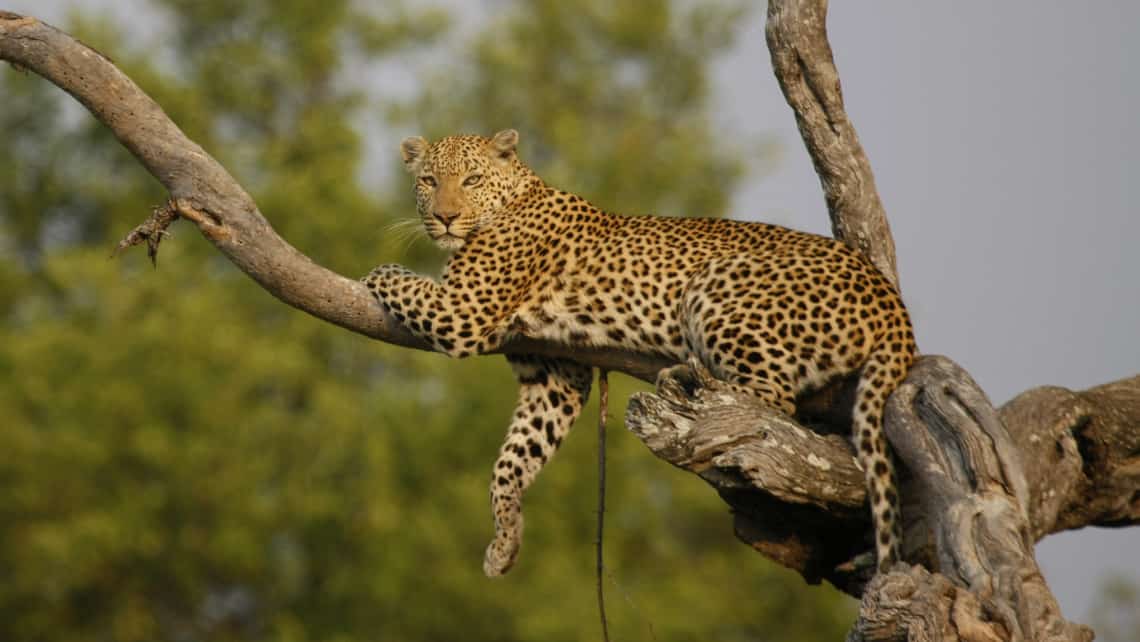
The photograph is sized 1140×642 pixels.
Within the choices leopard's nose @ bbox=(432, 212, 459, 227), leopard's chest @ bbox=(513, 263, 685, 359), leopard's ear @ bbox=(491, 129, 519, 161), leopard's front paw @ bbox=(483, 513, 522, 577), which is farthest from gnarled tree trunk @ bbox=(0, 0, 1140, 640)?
leopard's ear @ bbox=(491, 129, 519, 161)

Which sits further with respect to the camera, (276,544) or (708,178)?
(708,178)

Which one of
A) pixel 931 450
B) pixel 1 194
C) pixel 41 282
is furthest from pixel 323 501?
pixel 931 450

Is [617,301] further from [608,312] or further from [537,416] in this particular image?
[537,416]

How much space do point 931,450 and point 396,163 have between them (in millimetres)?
33829

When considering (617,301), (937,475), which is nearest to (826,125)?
(617,301)

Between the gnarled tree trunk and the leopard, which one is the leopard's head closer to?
the leopard

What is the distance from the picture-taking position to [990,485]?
7.48 meters

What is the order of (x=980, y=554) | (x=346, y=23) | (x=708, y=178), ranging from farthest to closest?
(x=346, y=23) < (x=708, y=178) < (x=980, y=554)

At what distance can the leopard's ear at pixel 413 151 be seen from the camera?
1069 cm

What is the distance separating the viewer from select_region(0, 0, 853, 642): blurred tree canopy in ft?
94.9

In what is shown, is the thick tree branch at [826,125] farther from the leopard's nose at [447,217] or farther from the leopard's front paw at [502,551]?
the leopard's front paw at [502,551]

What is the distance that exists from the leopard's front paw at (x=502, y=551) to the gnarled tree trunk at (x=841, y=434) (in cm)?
103

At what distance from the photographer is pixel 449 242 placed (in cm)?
1010

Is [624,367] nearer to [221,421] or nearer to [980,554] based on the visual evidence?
[980,554]
